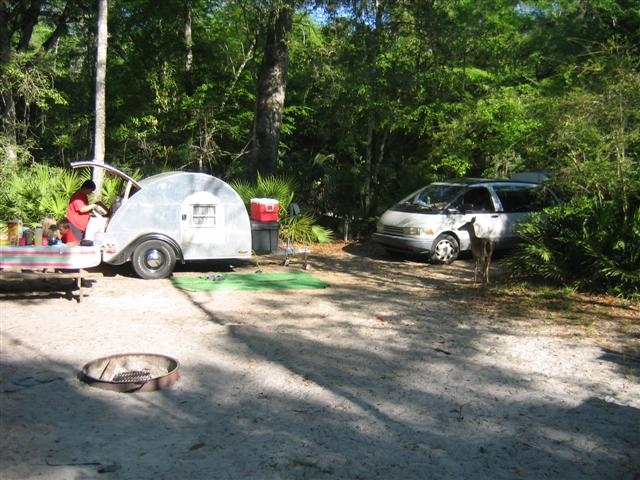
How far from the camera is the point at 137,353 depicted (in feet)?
20.3

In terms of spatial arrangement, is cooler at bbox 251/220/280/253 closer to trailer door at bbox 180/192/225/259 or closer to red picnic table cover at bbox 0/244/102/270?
trailer door at bbox 180/192/225/259

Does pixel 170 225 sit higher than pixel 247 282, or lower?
higher

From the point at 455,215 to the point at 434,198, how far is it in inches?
30.2

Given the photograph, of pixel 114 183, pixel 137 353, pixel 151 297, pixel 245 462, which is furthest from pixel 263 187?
pixel 245 462

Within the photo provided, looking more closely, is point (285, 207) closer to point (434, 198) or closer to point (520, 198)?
point (434, 198)

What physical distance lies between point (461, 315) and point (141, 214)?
540 centimetres

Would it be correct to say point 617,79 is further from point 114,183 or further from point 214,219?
point 114,183

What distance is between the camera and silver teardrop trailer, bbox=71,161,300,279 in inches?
403

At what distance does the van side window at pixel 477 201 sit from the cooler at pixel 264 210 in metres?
4.29

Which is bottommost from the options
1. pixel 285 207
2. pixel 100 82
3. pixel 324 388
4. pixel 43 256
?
pixel 324 388

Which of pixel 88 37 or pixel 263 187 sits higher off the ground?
pixel 88 37

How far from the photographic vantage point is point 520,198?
14.1m

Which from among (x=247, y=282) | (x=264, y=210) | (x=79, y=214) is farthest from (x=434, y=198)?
(x=79, y=214)

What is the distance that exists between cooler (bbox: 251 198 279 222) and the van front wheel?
3.50m
